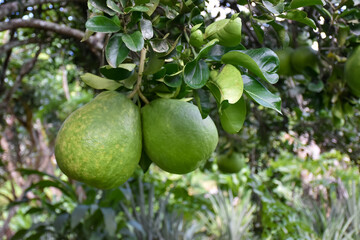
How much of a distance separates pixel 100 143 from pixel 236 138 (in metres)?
1.54

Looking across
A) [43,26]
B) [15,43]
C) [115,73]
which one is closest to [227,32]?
[115,73]

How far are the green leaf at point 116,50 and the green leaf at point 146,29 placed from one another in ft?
0.15

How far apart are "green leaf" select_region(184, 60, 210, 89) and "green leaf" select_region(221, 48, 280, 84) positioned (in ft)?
0.15

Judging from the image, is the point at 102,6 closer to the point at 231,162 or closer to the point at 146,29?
the point at 146,29

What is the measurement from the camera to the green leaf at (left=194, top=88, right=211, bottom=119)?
0.68 m

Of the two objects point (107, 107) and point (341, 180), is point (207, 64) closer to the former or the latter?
point (107, 107)

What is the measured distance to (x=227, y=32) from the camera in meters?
0.65

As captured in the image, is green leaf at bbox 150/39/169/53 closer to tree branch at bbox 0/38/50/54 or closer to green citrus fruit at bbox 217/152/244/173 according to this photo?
tree branch at bbox 0/38/50/54

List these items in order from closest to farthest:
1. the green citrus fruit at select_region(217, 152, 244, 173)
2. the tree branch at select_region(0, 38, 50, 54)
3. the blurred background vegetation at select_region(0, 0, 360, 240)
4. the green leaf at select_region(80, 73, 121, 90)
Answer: the green leaf at select_region(80, 73, 121, 90) < the blurred background vegetation at select_region(0, 0, 360, 240) < the tree branch at select_region(0, 38, 50, 54) < the green citrus fruit at select_region(217, 152, 244, 173)

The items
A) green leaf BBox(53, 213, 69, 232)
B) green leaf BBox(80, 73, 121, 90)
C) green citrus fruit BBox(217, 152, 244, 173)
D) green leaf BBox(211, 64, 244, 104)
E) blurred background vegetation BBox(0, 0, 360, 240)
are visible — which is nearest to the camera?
green leaf BBox(211, 64, 244, 104)

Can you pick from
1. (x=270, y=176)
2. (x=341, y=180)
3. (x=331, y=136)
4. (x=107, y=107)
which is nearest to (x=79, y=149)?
(x=107, y=107)

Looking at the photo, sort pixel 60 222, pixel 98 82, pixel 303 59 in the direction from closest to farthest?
pixel 98 82, pixel 303 59, pixel 60 222

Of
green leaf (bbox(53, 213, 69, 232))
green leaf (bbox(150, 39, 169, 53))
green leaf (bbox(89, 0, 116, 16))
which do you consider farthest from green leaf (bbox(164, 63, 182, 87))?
green leaf (bbox(53, 213, 69, 232))

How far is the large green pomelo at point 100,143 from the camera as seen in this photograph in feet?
2.31
